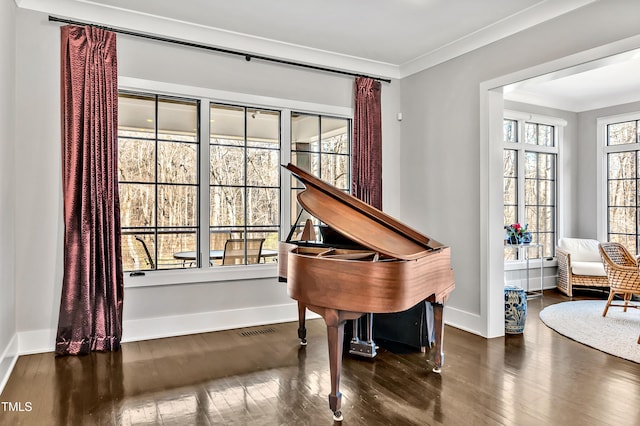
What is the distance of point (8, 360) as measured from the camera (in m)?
3.16

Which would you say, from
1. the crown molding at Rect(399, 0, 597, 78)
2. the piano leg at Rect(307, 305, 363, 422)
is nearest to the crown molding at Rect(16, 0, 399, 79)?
the crown molding at Rect(399, 0, 597, 78)

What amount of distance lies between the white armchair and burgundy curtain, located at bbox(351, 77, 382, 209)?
327cm

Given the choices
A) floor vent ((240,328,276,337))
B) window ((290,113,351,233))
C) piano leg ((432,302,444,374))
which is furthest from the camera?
window ((290,113,351,233))

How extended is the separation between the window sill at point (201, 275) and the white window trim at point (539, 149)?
3780 millimetres

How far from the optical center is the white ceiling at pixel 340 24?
11.9 feet

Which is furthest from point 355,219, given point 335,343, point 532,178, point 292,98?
point 532,178

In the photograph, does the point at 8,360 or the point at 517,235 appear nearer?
the point at 8,360

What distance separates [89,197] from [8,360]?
1371 millimetres

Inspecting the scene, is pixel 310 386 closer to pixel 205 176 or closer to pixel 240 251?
pixel 240 251

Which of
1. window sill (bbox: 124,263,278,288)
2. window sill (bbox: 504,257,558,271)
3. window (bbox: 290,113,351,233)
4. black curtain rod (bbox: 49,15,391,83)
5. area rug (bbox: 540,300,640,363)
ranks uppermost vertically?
black curtain rod (bbox: 49,15,391,83)

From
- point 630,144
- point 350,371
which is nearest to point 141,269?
point 350,371

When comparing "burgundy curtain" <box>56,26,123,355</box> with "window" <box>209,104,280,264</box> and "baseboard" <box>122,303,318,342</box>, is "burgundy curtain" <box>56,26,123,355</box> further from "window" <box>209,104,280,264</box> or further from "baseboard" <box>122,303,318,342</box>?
"window" <box>209,104,280,264</box>

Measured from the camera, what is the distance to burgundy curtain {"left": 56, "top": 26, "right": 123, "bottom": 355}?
141 inches

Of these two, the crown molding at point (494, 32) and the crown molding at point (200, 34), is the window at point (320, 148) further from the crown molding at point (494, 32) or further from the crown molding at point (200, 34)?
the crown molding at point (494, 32)
